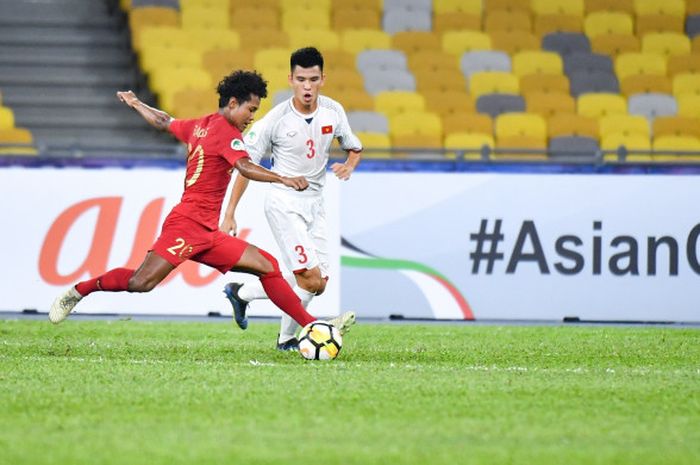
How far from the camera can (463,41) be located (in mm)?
21047

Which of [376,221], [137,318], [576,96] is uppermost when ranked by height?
[576,96]

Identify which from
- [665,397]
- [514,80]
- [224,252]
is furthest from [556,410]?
[514,80]

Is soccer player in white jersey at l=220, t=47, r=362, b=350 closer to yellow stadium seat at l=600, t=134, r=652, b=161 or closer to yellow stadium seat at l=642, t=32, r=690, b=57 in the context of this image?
yellow stadium seat at l=600, t=134, r=652, b=161

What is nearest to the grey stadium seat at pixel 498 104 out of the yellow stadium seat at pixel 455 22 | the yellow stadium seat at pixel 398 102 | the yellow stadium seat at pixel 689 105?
the yellow stadium seat at pixel 398 102

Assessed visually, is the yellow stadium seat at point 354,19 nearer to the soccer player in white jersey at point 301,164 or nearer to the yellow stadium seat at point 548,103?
the yellow stadium seat at point 548,103

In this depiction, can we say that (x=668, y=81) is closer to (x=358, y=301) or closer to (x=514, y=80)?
(x=514, y=80)

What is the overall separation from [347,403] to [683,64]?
49.3 ft

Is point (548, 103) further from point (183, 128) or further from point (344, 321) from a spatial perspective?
point (183, 128)

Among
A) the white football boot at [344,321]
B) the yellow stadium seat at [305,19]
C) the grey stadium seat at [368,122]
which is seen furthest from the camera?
the yellow stadium seat at [305,19]

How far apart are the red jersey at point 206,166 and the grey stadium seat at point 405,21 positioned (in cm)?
1167

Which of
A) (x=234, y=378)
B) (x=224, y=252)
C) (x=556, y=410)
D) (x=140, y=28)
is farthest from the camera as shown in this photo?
(x=140, y=28)

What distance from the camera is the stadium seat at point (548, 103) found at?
20000mm

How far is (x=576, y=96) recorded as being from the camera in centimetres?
2058

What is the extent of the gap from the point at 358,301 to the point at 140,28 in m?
7.28
